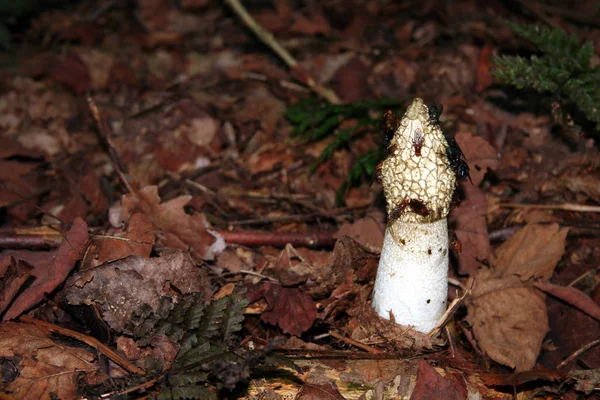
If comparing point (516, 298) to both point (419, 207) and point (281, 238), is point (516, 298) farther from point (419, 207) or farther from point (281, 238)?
point (281, 238)

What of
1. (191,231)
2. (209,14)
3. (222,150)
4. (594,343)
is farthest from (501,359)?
(209,14)

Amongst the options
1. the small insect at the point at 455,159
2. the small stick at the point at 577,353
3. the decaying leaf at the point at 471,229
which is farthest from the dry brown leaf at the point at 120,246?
the small stick at the point at 577,353

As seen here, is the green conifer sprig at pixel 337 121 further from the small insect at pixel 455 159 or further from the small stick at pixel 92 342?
the small stick at pixel 92 342

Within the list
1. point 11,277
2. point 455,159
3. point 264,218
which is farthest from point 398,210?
point 11,277

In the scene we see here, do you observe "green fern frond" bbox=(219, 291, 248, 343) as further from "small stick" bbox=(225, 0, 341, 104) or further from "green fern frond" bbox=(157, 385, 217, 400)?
"small stick" bbox=(225, 0, 341, 104)

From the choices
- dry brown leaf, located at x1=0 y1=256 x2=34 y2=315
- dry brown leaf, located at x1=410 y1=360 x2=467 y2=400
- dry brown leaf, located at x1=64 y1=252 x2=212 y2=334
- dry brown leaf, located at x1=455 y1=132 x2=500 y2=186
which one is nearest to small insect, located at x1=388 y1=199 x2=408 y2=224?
dry brown leaf, located at x1=410 y1=360 x2=467 y2=400

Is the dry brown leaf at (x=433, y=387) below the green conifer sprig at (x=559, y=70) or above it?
below
